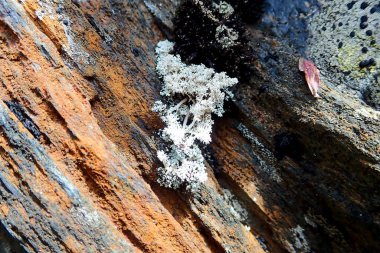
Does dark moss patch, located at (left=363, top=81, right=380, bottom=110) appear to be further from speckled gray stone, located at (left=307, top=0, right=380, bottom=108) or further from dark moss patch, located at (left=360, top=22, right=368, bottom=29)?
dark moss patch, located at (left=360, top=22, right=368, bottom=29)

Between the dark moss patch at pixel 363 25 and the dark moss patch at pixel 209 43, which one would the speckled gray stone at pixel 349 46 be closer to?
the dark moss patch at pixel 363 25

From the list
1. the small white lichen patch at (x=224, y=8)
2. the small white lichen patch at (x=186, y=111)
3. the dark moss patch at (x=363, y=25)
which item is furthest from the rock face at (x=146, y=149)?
the small white lichen patch at (x=224, y=8)

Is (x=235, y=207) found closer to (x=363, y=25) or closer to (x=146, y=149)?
(x=146, y=149)

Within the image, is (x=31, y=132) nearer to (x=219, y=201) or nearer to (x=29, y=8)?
(x=29, y=8)

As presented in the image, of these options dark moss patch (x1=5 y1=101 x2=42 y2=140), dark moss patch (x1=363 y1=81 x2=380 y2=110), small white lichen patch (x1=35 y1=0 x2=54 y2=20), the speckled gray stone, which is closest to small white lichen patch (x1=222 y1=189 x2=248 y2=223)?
the speckled gray stone

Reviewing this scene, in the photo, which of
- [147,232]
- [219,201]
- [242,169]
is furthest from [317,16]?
[147,232]

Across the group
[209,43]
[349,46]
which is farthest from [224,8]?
[349,46]
